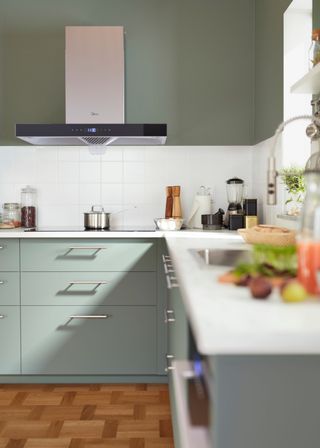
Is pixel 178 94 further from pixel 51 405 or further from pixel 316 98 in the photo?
pixel 51 405

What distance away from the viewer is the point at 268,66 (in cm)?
344

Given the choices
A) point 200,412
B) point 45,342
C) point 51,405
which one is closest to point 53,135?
point 45,342

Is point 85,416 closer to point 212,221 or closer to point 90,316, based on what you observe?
point 90,316

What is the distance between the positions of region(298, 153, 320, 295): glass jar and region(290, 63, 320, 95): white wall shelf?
1.02 metres

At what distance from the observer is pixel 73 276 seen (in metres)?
3.41

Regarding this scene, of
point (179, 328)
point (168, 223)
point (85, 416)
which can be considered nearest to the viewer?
point (179, 328)

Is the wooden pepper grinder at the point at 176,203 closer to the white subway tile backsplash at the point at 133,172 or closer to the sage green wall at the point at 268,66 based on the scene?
the white subway tile backsplash at the point at 133,172

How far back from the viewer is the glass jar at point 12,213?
3977mm

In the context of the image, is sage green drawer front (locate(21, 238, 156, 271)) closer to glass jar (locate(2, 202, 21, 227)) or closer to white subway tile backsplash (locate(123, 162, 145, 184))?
glass jar (locate(2, 202, 21, 227))

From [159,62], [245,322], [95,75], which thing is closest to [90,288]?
[95,75]

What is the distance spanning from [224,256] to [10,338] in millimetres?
1791

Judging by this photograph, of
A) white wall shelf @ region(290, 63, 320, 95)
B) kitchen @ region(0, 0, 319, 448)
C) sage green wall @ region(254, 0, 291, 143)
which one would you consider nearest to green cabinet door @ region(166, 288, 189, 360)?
kitchen @ region(0, 0, 319, 448)

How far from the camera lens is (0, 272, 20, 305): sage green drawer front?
341cm

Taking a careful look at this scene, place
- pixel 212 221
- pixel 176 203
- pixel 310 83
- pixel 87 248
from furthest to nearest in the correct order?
pixel 176 203
pixel 212 221
pixel 87 248
pixel 310 83
